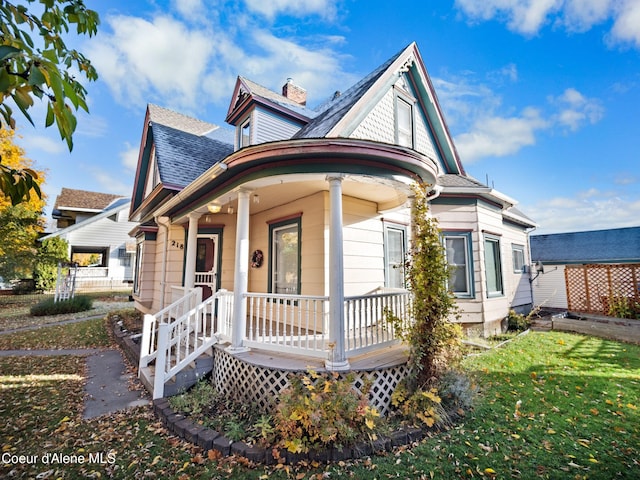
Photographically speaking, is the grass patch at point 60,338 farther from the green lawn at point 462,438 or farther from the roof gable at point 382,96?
the roof gable at point 382,96

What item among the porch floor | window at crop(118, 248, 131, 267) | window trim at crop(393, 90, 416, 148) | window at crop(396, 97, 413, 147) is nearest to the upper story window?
window trim at crop(393, 90, 416, 148)

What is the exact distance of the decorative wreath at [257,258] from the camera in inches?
293

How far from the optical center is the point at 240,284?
484 centimetres

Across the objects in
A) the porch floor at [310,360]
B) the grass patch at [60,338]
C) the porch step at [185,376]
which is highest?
the porch floor at [310,360]

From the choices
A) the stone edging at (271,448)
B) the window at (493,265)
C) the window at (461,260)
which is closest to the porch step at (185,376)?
the stone edging at (271,448)

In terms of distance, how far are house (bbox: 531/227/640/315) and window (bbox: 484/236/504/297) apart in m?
3.39

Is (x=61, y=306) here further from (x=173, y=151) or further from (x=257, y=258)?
(x=257, y=258)

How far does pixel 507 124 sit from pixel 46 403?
112 feet

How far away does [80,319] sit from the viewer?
1134 centimetres

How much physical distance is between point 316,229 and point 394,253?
2.46 m

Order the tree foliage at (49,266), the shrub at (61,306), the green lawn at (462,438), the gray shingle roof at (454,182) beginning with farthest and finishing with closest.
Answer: the tree foliage at (49,266) → the shrub at (61,306) → the gray shingle roof at (454,182) → the green lawn at (462,438)

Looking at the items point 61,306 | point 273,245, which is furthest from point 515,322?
point 61,306

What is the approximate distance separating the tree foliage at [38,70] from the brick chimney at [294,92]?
910 centimetres

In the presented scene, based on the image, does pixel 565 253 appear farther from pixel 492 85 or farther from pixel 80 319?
pixel 80 319
